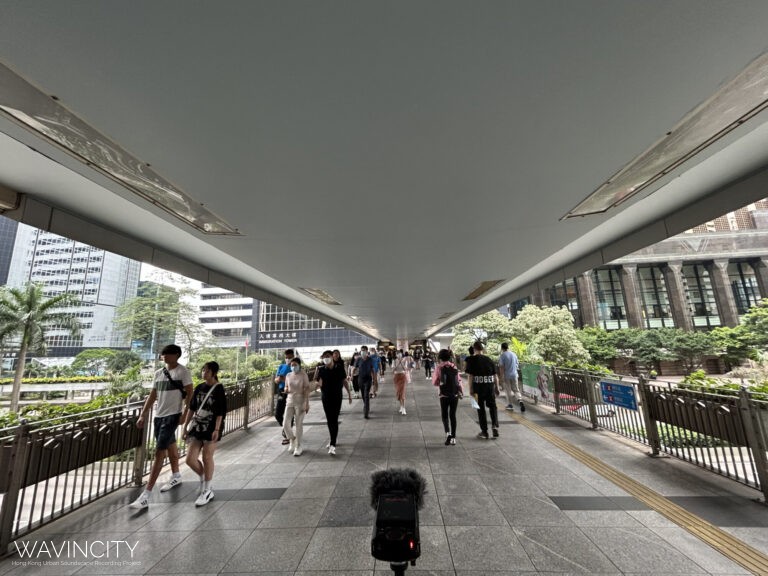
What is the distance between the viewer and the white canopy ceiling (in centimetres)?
172

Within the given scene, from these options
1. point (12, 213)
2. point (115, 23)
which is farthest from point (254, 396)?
point (115, 23)

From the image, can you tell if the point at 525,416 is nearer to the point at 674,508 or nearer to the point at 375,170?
the point at 674,508

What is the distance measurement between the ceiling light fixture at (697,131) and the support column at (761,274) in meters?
51.2

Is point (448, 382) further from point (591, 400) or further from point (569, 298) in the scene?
point (569, 298)

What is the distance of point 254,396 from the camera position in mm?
8586

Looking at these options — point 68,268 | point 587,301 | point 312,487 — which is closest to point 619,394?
point 312,487

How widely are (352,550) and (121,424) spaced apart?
12.3 ft

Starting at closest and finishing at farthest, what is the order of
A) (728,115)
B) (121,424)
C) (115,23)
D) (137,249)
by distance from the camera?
(115,23)
(728,115)
(121,424)
(137,249)

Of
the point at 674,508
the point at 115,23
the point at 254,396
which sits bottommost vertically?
the point at 674,508

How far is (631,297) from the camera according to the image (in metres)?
35.8

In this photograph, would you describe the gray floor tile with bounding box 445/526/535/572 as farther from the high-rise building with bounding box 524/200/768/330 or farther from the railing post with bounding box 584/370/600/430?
the high-rise building with bounding box 524/200/768/330

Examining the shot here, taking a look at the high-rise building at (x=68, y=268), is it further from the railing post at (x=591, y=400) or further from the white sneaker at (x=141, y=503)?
the railing post at (x=591, y=400)

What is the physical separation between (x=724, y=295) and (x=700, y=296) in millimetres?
2632

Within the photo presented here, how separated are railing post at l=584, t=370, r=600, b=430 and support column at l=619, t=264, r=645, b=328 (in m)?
37.2
